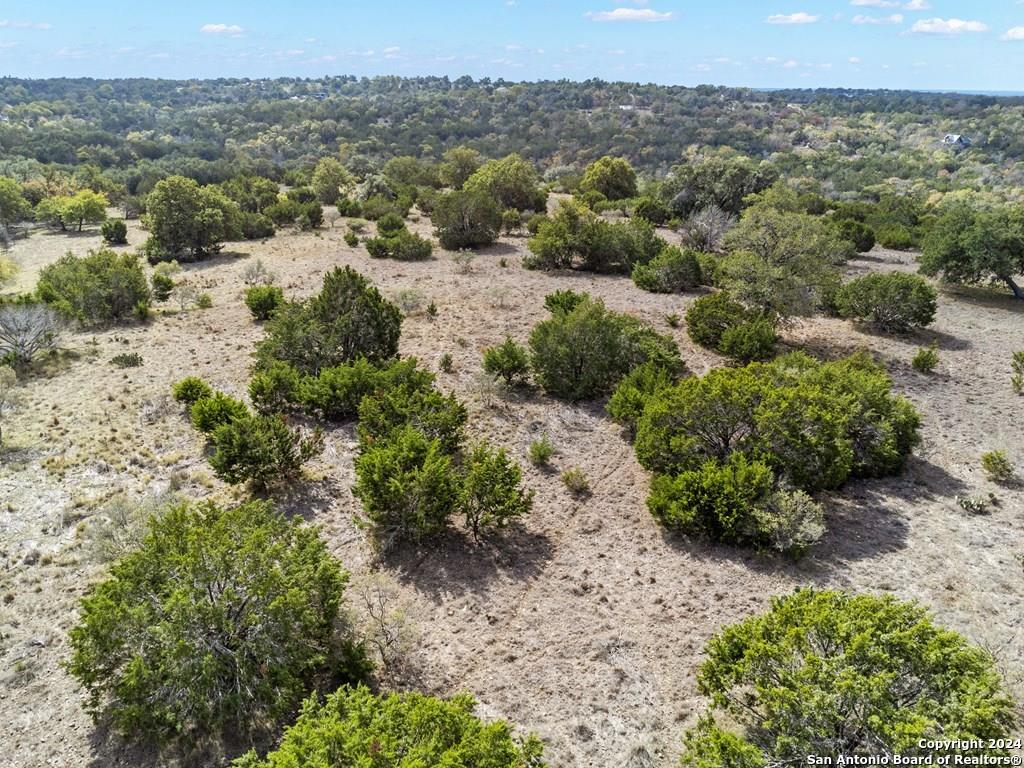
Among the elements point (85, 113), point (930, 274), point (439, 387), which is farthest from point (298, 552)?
point (85, 113)

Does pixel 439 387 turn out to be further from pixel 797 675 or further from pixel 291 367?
pixel 797 675

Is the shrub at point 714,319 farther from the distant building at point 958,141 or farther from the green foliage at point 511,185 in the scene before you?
the distant building at point 958,141

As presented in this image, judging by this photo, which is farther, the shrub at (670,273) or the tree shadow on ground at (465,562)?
the shrub at (670,273)

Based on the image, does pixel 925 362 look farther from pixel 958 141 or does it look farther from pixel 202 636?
pixel 958 141

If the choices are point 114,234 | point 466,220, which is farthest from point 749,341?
point 114,234

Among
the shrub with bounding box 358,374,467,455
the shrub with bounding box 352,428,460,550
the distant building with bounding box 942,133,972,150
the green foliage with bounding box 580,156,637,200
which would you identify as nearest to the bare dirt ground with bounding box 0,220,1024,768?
the shrub with bounding box 352,428,460,550

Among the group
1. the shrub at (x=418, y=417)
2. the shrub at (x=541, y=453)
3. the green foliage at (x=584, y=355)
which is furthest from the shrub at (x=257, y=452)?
the green foliage at (x=584, y=355)

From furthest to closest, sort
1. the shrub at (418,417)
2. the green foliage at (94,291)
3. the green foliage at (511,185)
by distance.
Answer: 1. the green foliage at (511,185)
2. the green foliage at (94,291)
3. the shrub at (418,417)
